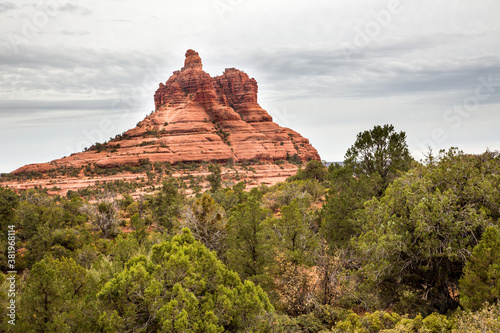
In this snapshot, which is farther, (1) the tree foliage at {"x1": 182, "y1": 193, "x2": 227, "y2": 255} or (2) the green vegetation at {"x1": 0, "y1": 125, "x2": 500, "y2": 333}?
(1) the tree foliage at {"x1": 182, "y1": 193, "x2": 227, "y2": 255}

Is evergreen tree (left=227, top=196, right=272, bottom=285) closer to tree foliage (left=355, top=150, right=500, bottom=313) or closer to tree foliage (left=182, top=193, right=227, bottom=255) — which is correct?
tree foliage (left=182, top=193, right=227, bottom=255)

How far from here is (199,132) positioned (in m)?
106

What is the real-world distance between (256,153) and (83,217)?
75.5 metres

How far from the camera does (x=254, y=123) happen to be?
409 ft

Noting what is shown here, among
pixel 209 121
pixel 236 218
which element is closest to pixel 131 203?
pixel 236 218

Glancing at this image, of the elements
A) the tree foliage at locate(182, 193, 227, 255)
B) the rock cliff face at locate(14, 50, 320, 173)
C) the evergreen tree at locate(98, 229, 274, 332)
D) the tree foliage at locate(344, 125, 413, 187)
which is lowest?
the evergreen tree at locate(98, 229, 274, 332)

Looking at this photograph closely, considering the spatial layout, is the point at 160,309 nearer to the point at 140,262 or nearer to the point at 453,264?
the point at 140,262

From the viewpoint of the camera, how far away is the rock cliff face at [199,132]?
91.0 meters

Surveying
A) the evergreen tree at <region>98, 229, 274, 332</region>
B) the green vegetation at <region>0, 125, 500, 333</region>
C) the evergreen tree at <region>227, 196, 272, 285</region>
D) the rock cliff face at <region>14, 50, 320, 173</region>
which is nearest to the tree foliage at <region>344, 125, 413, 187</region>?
the green vegetation at <region>0, 125, 500, 333</region>

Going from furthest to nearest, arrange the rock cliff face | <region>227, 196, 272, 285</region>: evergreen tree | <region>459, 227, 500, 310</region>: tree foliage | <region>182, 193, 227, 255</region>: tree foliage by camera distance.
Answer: the rock cliff face < <region>182, 193, 227, 255</region>: tree foliage < <region>227, 196, 272, 285</region>: evergreen tree < <region>459, 227, 500, 310</region>: tree foliage

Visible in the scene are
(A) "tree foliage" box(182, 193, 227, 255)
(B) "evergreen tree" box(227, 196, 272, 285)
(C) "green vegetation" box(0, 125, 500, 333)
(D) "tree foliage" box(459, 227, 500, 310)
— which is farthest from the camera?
(A) "tree foliage" box(182, 193, 227, 255)

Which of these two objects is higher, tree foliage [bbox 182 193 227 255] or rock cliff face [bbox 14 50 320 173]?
rock cliff face [bbox 14 50 320 173]

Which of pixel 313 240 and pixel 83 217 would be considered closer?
pixel 313 240

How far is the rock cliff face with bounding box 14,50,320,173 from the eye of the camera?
299 feet
